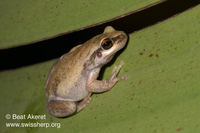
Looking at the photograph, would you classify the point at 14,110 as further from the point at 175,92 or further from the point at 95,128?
the point at 175,92

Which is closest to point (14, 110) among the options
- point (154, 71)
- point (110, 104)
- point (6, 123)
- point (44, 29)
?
point (6, 123)

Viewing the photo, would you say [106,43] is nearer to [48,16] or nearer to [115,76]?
[115,76]

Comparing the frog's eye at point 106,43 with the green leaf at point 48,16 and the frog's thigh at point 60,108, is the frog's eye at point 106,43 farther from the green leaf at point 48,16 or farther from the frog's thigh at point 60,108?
the frog's thigh at point 60,108

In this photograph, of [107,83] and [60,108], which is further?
[60,108]

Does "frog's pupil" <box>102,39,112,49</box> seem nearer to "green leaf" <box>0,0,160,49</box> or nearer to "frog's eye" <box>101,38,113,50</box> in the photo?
"frog's eye" <box>101,38,113,50</box>

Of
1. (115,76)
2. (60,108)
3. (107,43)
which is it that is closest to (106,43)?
(107,43)

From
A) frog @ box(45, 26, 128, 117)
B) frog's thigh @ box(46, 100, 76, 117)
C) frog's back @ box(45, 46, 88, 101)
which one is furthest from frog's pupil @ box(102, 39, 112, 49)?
frog's thigh @ box(46, 100, 76, 117)

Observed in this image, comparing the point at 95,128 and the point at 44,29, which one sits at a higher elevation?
the point at 44,29

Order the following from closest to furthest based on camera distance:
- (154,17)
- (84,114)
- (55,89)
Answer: (84,114), (55,89), (154,17)
